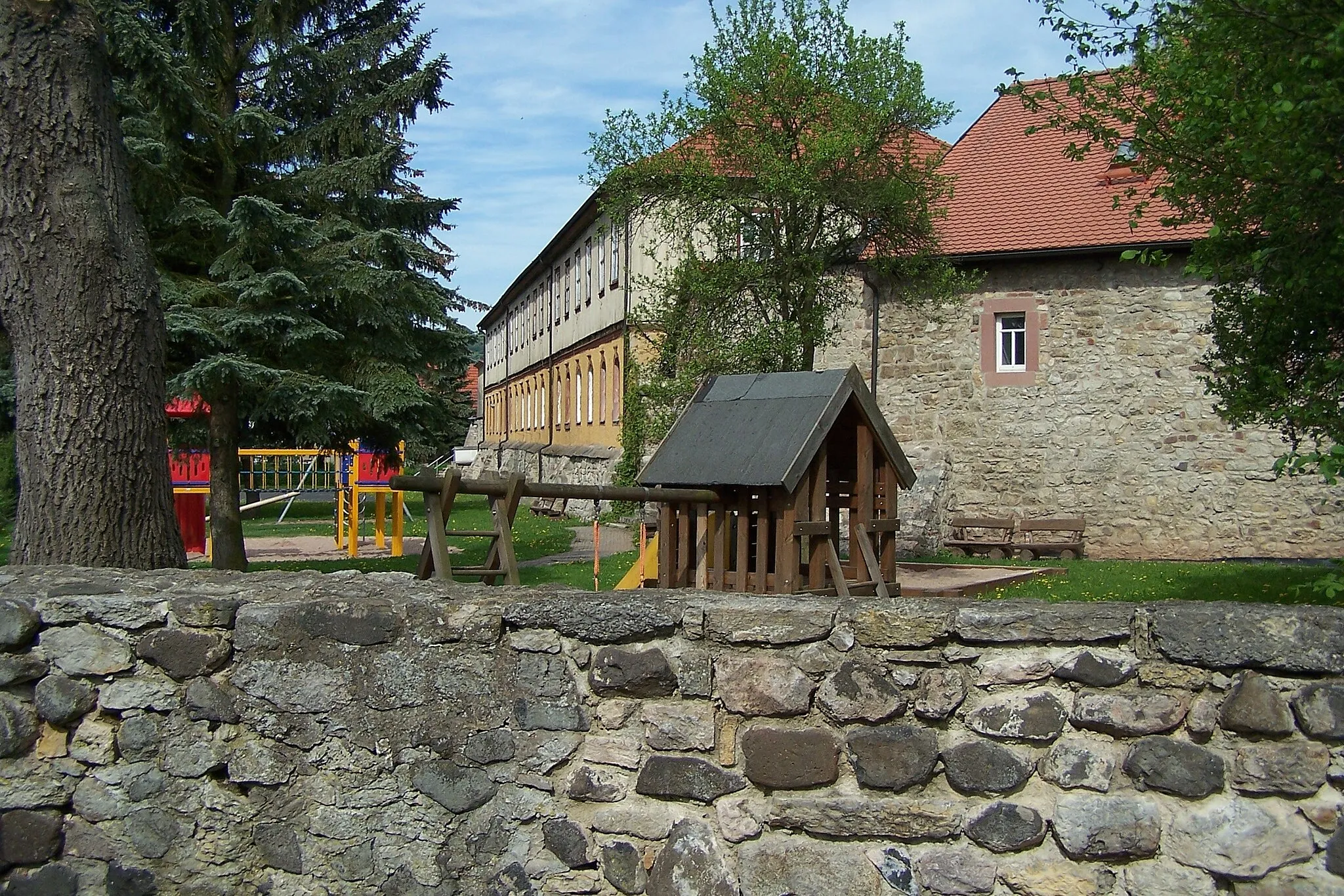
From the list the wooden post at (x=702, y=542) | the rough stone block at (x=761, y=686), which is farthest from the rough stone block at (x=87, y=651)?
the wooden post at (x=702, y=542)

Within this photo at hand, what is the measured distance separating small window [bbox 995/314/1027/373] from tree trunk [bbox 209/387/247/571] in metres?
12.6

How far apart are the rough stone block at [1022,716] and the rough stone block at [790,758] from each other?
404 millimetres

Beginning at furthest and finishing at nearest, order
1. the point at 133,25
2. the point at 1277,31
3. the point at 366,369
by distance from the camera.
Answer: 1. the point at 366,369
2. the point at 133,25
3. the point at 1277,31

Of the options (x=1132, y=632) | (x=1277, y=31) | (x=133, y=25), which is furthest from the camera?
(x=133, y=25)

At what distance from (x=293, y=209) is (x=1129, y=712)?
14.5 metres

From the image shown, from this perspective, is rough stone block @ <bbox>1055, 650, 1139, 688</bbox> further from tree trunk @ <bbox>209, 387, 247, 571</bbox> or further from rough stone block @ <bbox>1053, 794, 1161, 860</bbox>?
tree trunk @ <bbox>209, 387, 247, 571</bbox>

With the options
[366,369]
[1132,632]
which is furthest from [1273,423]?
[366,369]

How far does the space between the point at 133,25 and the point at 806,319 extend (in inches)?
370

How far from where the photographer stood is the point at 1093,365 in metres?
20.1

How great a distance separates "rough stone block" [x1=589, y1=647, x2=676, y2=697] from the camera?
3.47m

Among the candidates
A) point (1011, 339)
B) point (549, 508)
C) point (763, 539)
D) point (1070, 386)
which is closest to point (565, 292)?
point (549, 508)

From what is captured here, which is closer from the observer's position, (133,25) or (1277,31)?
(1277,31)

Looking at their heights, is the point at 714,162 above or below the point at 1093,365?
above

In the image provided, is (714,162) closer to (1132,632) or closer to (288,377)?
(288,377)
